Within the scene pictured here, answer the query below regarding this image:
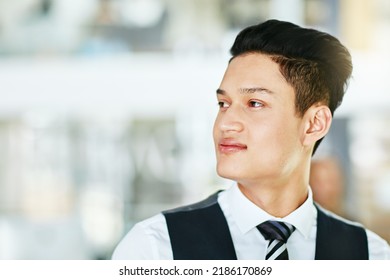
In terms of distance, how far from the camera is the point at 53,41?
8.66 ft

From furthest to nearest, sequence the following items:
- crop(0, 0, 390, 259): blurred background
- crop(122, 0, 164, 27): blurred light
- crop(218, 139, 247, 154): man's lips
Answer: crop(122, 0, 164, 27): blurred light
crop(0, 0, 390, 259): blurred background
crop(218, 139, 247, 154): man's lips

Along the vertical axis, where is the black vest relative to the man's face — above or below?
below

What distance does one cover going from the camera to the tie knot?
113cm

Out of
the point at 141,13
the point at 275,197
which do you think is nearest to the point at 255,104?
the point at 275,197

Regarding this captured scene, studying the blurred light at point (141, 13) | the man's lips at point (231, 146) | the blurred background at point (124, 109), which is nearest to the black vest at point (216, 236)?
the man's lips at point (231, 146)

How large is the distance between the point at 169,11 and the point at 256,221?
1.59 metres

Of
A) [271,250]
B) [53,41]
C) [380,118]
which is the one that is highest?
[53,41]

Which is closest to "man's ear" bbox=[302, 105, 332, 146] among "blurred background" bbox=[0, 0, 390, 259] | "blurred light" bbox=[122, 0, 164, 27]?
"blurred background" bbox=[0, 0, 390, 259]

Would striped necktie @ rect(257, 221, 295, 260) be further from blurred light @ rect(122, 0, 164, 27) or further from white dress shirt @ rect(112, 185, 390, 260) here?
blurred light @ rect(122, 0, 164, 27)

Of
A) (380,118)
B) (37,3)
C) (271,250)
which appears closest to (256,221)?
(271,250)

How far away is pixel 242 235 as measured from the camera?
1141 mm

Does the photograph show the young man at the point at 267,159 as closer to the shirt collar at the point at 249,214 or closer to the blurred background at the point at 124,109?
the shirt collar at the point at 249,214

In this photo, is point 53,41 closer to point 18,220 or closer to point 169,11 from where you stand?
point 169,11
